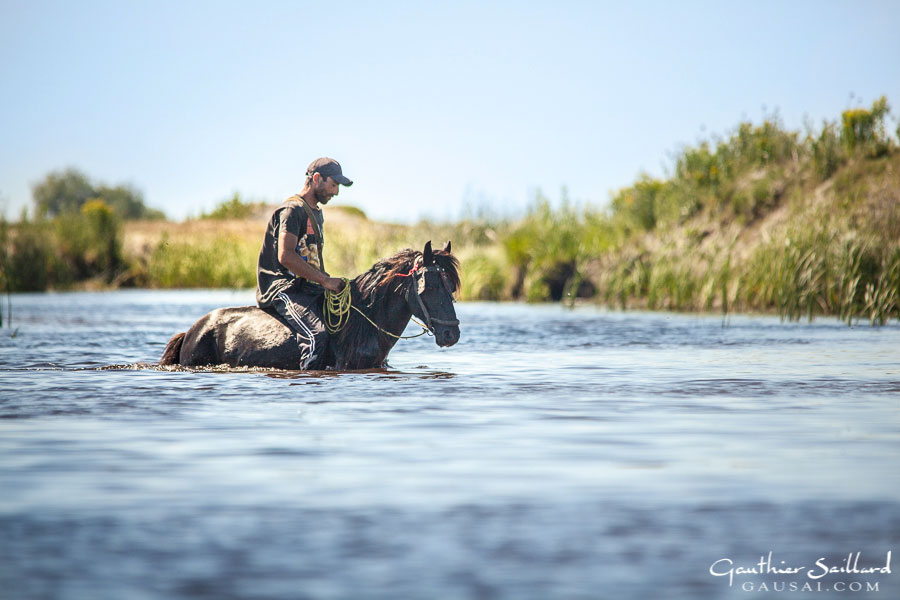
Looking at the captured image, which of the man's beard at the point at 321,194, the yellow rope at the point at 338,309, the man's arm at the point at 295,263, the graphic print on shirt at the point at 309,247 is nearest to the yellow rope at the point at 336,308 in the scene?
the yellow rope at the point at 338,309

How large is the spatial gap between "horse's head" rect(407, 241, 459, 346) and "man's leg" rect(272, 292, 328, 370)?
75 centimetres

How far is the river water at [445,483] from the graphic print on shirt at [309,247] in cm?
92

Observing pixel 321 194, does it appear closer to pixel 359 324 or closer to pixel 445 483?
pixel 359 324

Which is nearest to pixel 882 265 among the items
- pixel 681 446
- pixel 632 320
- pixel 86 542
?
pixel 632 320

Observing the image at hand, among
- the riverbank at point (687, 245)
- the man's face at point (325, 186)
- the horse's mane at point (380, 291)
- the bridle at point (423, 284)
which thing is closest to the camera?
the bridle at point (423, 284)

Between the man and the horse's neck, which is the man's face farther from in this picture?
the horse's neck

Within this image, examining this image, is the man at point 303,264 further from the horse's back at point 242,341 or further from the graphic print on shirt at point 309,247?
the horse's back at point 242,341

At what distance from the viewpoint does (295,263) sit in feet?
27.7

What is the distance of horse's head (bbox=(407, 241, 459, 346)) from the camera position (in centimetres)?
850

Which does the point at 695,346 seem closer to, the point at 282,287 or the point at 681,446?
the point at 282,287

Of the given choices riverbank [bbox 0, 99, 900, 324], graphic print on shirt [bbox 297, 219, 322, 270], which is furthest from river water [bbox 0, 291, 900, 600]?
riverbank [bbox 0, 99, 900, 324]

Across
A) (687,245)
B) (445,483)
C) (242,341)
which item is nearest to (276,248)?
(242,341)

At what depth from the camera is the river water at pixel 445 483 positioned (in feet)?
10.9

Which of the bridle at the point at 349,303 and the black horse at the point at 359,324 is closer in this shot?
the bridle at the point at 349,303
